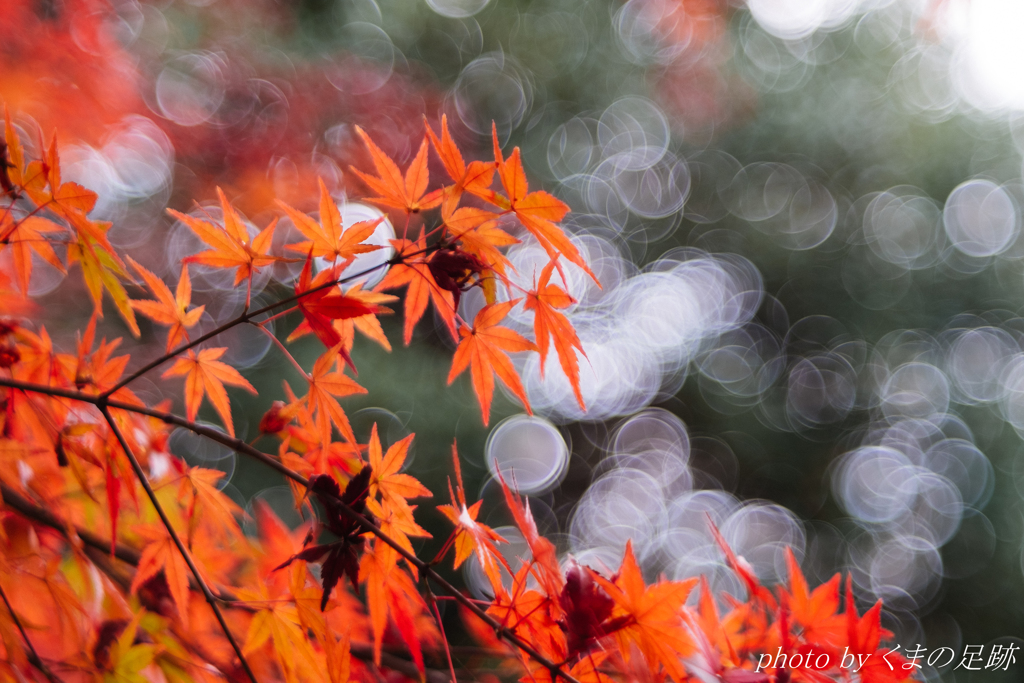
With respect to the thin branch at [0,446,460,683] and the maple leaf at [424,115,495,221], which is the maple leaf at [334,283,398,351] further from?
the thin branch at [0,446,460,683]

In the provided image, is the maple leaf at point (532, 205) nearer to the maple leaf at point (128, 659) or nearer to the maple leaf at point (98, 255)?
the maple leaf at point (98, 255)

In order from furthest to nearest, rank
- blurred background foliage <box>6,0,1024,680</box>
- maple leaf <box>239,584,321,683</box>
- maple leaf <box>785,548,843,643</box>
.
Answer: blurred background foliage <box>6,0,1024,680</box> → maple leaf <box>785,548,843,643</box> → maple leaf <box>239,584,321,683</box>

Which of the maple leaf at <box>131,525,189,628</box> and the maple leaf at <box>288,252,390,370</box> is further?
the maple leaf at <box>131,525,189,628</box>

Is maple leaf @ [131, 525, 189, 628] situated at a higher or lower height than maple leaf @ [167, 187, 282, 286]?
lower

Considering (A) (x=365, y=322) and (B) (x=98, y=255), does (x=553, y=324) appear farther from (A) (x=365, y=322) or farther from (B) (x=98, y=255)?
(B) (x=98, y=255)

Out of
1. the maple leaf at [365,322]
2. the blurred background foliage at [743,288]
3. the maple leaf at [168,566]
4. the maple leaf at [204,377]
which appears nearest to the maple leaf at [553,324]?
the maple leaf at [365,322]

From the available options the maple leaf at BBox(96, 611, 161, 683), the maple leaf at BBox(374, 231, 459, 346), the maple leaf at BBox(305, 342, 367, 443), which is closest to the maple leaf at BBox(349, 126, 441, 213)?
the maple leaf at BBox(374, 231, 459, 346)
